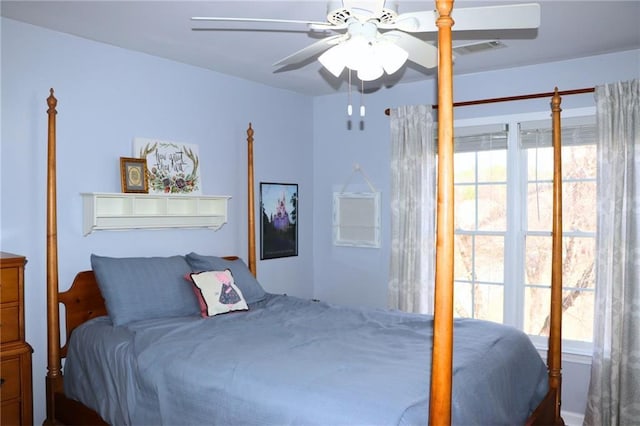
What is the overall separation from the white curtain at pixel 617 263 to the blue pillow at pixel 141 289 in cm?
273

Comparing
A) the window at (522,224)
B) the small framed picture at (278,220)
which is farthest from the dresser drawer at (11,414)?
the window at (522,224)

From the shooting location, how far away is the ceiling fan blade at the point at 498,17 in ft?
6.14

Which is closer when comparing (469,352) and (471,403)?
(471,403)

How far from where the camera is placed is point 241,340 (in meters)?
2.58

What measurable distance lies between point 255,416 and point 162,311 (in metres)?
1.29

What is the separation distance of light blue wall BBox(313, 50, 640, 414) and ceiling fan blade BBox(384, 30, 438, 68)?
1637 mm

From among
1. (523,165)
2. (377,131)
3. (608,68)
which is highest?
(608,68)

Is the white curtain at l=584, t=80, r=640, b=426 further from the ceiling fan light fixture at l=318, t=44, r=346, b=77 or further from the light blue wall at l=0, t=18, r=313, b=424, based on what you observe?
the light blue wall at l=0, t=18, r=313, b=424

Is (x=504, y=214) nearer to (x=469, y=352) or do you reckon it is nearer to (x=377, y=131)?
(x=377, y=131)

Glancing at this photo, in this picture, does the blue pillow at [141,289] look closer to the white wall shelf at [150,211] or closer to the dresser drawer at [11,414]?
the white wall shelf at [150,211]

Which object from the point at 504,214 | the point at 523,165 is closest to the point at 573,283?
the point at 504,214

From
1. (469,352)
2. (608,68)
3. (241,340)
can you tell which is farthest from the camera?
(608,68)

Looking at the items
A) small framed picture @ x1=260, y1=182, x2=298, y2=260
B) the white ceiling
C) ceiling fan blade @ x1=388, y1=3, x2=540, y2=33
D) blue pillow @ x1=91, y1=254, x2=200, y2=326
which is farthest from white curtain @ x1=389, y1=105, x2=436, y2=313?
ceiling fan blade @ x1=388, y1=3, x2=540, y2=33

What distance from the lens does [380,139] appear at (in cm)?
462
